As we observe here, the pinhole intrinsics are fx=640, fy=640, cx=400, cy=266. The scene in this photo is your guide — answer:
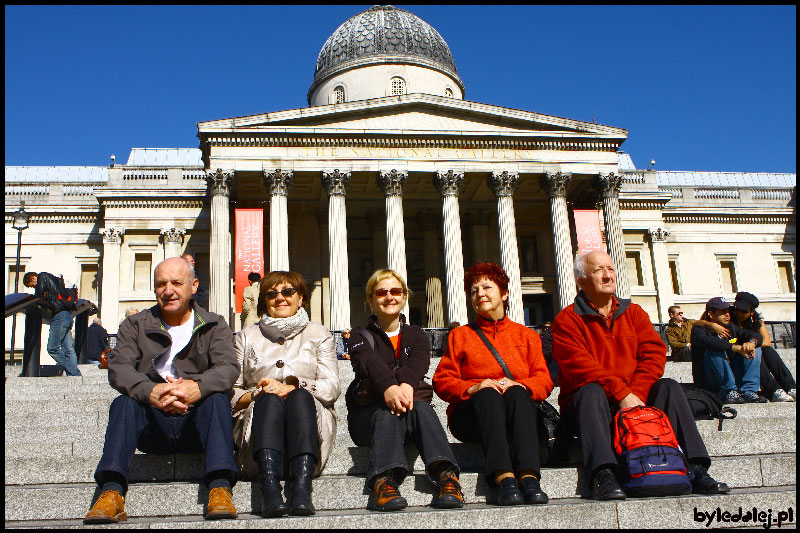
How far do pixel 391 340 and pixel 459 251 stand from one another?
16.9m

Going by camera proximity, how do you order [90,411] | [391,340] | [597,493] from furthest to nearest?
[90,411]
[391,340]
[597,493]

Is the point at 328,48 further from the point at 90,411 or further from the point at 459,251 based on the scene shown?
the point at 90,411

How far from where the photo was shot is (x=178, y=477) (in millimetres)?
A: 4430

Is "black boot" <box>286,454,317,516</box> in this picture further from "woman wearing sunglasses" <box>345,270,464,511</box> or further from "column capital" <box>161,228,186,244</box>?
"column capital" <box>161,228,186,244</box>

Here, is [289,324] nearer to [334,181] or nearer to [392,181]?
[334,181]

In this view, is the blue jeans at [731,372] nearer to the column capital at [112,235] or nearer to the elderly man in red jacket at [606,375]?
the elderly man in red jacket at [606,375]

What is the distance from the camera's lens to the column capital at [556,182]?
22766mm

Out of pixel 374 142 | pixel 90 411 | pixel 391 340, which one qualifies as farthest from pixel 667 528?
pixel 374 142

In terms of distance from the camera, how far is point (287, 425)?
4113 mm

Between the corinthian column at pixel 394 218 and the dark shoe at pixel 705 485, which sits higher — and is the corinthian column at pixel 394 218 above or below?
above

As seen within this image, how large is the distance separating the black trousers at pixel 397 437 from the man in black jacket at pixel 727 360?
4.15m

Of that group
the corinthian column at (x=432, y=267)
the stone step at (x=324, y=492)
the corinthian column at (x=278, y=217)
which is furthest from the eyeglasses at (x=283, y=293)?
the corinthian column at (x=432, y=267)

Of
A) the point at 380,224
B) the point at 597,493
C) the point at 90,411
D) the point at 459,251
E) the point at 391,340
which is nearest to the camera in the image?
the point at 597,493

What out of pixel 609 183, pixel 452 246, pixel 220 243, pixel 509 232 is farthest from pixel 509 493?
pixel 609 183
